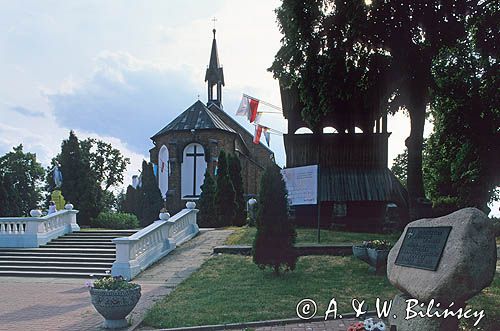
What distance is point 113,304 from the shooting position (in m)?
8.80

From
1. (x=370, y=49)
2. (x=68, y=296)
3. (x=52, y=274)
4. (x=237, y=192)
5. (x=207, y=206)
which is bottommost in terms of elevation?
(x=52, y=274)

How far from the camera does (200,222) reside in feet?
106

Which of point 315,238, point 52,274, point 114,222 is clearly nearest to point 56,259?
point 52,274

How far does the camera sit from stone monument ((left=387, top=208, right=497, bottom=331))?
6473 mm

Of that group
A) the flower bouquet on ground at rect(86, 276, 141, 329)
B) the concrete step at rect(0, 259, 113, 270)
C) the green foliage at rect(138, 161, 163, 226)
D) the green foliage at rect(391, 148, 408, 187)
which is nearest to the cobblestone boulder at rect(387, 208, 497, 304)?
the flower bouquet on ground at rect(86, 276, 141, 329)

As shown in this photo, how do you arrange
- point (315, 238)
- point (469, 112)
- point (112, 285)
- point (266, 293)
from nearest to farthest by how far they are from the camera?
1. point (112, 285)
2. point (266, 293)
3. point (315, 238)
4. point (469, 112)

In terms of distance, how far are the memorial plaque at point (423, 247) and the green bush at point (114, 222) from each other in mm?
23592

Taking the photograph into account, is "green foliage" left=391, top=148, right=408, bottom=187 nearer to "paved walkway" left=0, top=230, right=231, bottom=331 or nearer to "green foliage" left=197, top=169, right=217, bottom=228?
"green foliage" left=197, top=169, right=217, bottom=228

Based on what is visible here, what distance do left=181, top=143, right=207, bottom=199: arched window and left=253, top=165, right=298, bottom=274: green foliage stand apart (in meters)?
29.1

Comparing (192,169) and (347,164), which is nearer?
(347,164)

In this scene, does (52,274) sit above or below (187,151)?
below

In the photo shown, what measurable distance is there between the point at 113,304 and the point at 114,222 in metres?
21.8

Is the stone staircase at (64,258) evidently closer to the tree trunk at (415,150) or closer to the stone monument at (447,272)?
the stone monument at (447,272)

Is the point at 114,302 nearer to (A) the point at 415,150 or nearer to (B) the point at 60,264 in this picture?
(B) the point at 60,264
